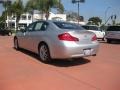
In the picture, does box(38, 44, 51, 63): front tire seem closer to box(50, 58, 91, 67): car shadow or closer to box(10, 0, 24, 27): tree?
box(50, 58, 91, 67): car shadow

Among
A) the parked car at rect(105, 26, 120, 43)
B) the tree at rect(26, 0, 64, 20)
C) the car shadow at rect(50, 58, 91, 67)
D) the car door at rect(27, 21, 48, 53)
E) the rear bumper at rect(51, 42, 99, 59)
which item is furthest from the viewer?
the tree at rect(26, 0, 64, 20)

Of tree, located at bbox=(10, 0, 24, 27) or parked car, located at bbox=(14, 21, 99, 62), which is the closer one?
Result: parked car, located at bbox=(14, 21, 99, 62)

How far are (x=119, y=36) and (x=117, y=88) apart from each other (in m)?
14.9

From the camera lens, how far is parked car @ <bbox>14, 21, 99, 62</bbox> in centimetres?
820

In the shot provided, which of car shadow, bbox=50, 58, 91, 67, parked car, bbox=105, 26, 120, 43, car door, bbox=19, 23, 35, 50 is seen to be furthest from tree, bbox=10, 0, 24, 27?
car shadow, bbox=50, 58, 91, 67

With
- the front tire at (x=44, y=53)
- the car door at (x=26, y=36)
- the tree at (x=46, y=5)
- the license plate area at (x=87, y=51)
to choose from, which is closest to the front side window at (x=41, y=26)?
the car door at (x=26, y=36)

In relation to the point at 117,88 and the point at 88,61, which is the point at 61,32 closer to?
the point at 88,61

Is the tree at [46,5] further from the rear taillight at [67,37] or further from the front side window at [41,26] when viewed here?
the rear taillight at [67,37]

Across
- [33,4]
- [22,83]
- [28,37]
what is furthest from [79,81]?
[33,4]

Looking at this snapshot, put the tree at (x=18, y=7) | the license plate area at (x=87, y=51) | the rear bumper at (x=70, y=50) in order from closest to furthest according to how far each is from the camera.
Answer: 1. the rear bumper at (x=70, y=50)
2. the license plate area at (x=87, y=51)
3. the tree at (x=18, y=7)

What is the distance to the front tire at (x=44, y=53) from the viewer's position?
350 inches

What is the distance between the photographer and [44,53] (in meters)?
9.09

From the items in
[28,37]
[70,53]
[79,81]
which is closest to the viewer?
[79,81]

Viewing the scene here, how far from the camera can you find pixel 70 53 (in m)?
8.16
